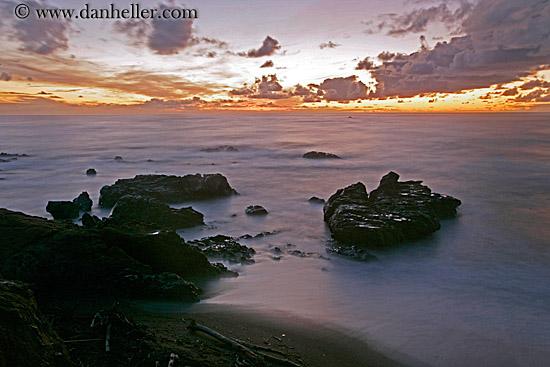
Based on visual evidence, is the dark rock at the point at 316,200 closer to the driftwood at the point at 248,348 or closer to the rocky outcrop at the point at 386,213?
the rocky outcrop at the point at 386,213

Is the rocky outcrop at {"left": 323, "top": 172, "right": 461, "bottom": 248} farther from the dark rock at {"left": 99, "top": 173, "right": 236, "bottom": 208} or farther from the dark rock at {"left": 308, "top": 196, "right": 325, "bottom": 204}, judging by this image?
the dark rock at {"left": 99, "top": 173, "right": 236, "bottom": 208}

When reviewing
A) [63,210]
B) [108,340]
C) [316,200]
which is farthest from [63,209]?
[108,340]

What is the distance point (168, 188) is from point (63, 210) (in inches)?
148

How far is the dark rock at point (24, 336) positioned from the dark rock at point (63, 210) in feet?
31.3

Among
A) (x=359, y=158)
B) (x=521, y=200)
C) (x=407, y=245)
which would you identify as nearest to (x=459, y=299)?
(x=407, y=245)

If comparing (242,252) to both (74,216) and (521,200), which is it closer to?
(74,216)

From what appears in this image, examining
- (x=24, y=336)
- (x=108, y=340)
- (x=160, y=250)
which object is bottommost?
(x=160, y=250)

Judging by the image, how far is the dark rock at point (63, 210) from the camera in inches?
462

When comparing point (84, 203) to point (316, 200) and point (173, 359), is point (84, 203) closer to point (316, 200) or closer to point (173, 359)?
point (316, 200)

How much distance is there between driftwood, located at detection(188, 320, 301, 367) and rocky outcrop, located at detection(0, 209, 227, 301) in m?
1.42

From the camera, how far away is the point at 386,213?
10.9 metres

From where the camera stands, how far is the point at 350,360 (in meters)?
4.72

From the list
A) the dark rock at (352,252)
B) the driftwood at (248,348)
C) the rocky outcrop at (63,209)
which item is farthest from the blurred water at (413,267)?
the rocky outcrop at (63,209)

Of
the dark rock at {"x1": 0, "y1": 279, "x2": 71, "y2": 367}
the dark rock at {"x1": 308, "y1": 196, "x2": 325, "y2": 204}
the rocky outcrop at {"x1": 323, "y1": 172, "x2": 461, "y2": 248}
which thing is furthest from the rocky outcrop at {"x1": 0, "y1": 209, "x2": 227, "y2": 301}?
the dark rock at {"x1": 308, "y1": 196, "x2": 325, "y2": 204}
